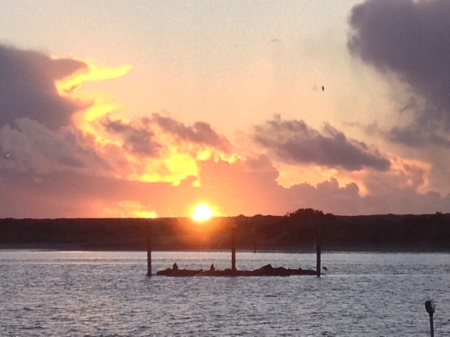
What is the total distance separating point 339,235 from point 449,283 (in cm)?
9135

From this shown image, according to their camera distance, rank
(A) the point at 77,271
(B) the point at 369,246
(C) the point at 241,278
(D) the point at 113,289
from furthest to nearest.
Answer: (B) the point at 369,246 < (A) the point at 77,271 < (C) the point at 241,278 < (D) the point at 113,289

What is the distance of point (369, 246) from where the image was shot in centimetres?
17112

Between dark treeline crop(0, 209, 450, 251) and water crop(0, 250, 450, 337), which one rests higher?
dark treeline crop(0, 209, 450, 251)

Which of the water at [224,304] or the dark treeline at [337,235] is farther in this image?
the dark treeline at [337,235]

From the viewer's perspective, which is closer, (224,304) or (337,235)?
(224,304)

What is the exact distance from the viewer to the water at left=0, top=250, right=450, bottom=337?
Result: 52125 mm

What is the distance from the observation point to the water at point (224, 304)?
52.1m

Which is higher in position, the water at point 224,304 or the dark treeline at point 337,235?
the dark treeline at point 337,235

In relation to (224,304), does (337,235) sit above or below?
above

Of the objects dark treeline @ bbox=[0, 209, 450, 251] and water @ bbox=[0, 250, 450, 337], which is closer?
water @ bbox=[0, 250, 450, 337]

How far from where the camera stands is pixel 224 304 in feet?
220

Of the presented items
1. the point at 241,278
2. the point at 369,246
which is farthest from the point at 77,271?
the point at 369,246

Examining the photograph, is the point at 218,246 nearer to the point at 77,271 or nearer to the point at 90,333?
the point at 77,271

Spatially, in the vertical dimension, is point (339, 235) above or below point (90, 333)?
above
